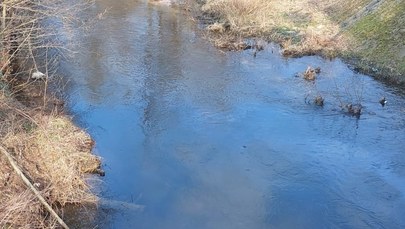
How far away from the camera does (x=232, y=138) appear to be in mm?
15141

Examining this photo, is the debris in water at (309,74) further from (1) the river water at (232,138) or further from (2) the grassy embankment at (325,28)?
(2) the grassy embankment at (325,28)

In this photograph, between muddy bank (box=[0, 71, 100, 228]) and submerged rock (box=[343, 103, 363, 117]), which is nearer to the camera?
muddy bank (box=[0, 71, 100, 228])

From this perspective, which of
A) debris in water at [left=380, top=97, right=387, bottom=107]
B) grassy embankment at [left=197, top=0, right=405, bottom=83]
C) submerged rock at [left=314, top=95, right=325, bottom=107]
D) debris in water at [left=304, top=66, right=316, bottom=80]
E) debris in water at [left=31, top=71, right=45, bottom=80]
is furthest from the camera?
grassy embankment at [left=197, top=0, right=405, bottom=83]

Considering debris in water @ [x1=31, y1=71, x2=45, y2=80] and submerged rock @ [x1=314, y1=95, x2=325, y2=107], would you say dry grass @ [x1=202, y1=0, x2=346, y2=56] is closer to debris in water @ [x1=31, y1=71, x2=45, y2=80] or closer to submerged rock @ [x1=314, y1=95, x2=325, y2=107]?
submerged rock @ [x1=314, y1=95, x2=325, y2=107]

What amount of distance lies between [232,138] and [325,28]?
36.0 ft

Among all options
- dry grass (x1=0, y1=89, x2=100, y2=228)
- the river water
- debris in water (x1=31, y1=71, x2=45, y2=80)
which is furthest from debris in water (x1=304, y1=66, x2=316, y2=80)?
debris in water (x1=31, y1=71, x2=45, y2=80)

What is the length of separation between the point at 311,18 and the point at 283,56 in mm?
4091

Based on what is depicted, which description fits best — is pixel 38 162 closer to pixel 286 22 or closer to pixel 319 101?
pixel 319 101

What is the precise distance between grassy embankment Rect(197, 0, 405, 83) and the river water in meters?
0.84

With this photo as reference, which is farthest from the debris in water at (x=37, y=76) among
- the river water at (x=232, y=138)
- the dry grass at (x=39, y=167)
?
the dry grass at (x=39, y=167)

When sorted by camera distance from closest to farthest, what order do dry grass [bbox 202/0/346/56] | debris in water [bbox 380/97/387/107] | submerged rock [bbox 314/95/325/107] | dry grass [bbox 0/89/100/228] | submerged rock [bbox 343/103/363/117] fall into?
dry grass [bbox 0/89/100/228] < submerged rock [bbox 343/103/363/117] < submerged rock [bbox 314/95/325/107] < debris in water [bbox 380/97/387/107] < dry grass [bbox 202/0/346/56]

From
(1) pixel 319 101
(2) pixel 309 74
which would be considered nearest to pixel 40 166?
(1) pixel 319 101

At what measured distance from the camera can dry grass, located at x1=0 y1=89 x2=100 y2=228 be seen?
995 cm

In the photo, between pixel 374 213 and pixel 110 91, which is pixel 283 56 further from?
pixel 374 213
